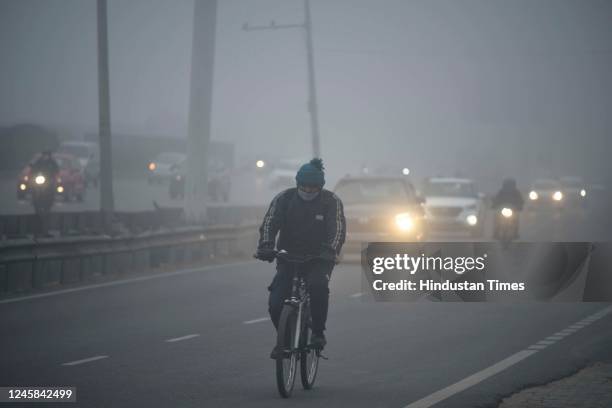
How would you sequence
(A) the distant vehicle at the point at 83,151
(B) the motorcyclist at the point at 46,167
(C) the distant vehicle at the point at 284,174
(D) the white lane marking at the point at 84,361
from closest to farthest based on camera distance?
1. (D) the white lane marking at the point at 84,361
2. (B) the motorcyclist at the point at 46,167
3. (A) the distant vehicle at the point at 83,151
4. (C) the distant vehicle at the point at 284,174

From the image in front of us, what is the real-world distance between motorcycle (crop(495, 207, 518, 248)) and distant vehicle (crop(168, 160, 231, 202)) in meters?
27.6

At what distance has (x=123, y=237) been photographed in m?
23.3

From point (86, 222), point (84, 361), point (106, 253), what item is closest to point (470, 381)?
point (84, 361)

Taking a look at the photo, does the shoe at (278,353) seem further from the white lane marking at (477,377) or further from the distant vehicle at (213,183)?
the distant vehicle at (213,183)

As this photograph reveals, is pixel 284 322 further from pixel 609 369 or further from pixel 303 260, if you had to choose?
pixel 609 369

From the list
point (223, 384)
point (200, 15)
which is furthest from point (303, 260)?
point (200, 15)

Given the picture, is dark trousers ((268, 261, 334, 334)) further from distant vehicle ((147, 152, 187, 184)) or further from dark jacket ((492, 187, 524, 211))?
distant vehicle ((147, 152, 187, 184))

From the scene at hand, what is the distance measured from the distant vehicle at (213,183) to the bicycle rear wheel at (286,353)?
160 ft

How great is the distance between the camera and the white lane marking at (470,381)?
9.95 metres

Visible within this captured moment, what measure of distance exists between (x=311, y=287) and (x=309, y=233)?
43 centimetres

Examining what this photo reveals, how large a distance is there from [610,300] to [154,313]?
6.81 metres

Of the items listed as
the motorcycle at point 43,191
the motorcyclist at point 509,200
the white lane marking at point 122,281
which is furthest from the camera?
the motorcycle at point 43,191

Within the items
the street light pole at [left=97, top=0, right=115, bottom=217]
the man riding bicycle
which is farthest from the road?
the street light pole at [left=97, top=0, right=115, bottom=217]

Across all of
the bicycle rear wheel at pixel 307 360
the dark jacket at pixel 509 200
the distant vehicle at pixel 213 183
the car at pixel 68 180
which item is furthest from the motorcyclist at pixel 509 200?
the distant vehicle at pixel 213 183
